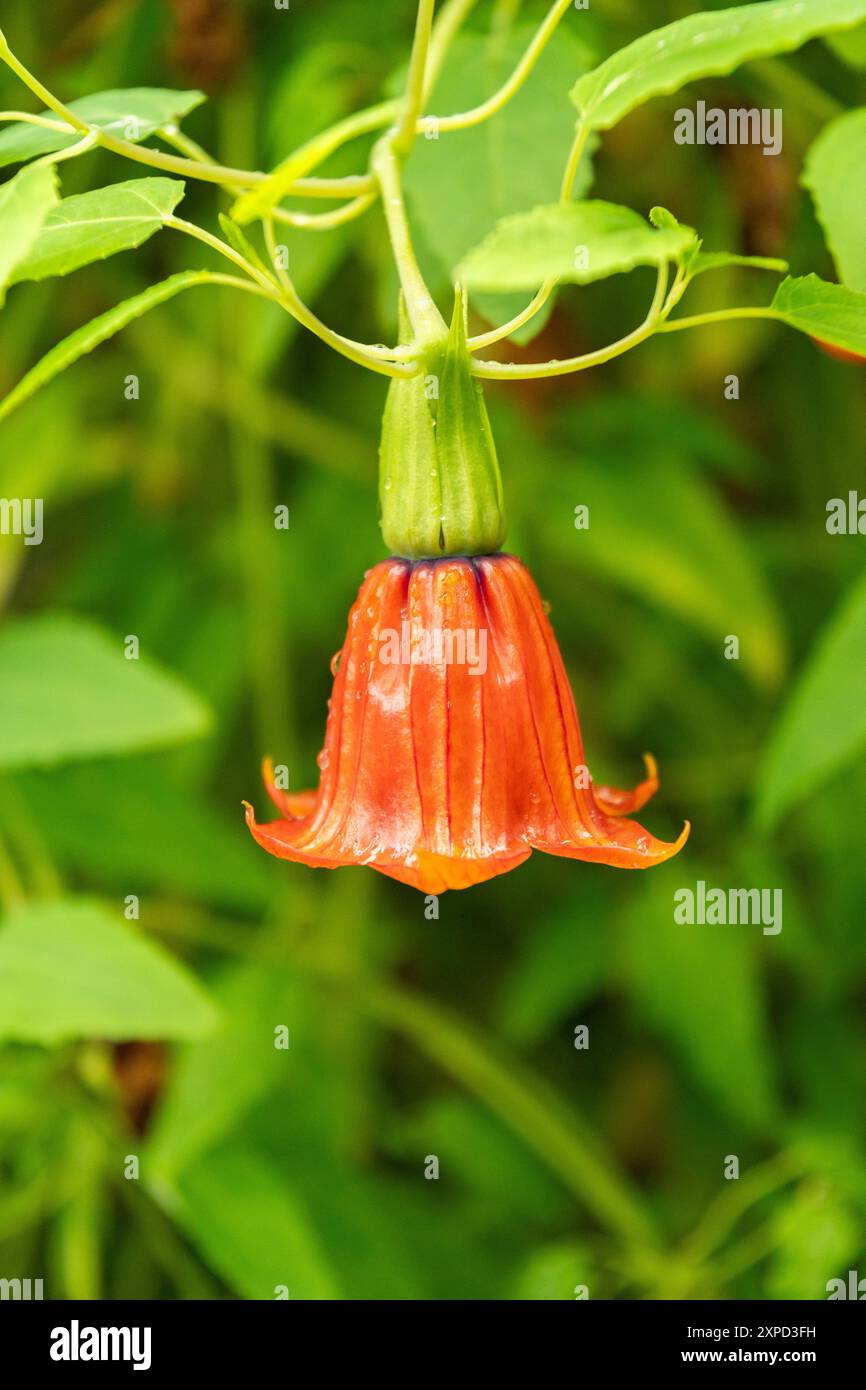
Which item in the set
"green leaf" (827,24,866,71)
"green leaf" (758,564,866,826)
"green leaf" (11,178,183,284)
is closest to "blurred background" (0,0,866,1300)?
"green leaf" (758,564,866,826)

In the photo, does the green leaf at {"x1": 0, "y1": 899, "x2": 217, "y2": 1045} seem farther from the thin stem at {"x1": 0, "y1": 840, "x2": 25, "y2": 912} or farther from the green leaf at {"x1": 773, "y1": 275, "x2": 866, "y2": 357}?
the green leaf at {"x1": 773, "y1": 275, "x2": 866, "y2": 357}

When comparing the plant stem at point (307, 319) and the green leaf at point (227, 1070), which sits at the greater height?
the plant stem at point (307, 319)

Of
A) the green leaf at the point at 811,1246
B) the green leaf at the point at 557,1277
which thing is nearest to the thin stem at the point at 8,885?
the green leaf at the point at 557,1277

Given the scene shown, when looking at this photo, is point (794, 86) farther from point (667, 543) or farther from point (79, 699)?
point (79, 699)

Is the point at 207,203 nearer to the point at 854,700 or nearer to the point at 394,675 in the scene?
the point at 854,700

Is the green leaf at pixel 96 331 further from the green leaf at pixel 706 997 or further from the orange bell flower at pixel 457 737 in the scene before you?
the green leaf at pixel 706 997

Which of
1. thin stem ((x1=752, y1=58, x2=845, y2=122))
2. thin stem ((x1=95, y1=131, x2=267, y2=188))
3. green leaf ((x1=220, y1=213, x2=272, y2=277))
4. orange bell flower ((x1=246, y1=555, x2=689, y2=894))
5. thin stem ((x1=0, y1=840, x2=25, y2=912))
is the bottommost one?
orange bell flower ((x1=246, y1=555, x2=689, y2=894))
